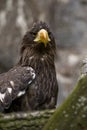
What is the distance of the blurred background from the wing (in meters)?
6.90

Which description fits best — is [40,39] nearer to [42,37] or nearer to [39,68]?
[42,37]

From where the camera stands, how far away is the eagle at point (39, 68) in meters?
7.48

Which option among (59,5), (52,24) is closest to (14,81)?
(52,24)

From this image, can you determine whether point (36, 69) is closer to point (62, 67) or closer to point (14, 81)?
point (14, 81)

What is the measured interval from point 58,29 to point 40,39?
10.9m

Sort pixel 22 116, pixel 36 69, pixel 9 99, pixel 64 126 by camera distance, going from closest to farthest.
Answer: pixel 64 126 < pixel 22 116 < pixel 9 99 < pixel 36 69

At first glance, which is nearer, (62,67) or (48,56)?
(48,56)

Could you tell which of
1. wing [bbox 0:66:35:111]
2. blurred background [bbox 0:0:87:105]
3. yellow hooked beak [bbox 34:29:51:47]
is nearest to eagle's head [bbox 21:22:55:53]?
yellow hooked beak [bbox 34:29:51:47]

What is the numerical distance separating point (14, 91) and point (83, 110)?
236 cm

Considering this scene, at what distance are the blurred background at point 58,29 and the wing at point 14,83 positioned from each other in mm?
6897

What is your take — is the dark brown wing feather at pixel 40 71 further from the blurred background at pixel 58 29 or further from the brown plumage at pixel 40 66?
the blurred background at pixel 58 29

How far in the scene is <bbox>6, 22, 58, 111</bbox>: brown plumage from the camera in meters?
7.51

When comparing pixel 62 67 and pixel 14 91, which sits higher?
pixel 14 91

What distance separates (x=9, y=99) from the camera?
7.25m
